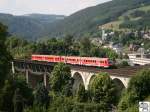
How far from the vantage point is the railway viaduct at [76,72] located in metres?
63.1

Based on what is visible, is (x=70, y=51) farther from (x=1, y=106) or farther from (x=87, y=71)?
(x=1, y=106)

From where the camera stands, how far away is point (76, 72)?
75.8 meters

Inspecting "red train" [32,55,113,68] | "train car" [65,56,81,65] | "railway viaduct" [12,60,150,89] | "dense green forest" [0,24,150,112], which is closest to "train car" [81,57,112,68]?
"red train" [32,55,113,68]

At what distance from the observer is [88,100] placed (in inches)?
2110

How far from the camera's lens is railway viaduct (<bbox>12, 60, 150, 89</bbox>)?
63.1 metres

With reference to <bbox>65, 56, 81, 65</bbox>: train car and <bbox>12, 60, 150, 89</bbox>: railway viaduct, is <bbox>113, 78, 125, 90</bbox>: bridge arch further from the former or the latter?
<bbox>65, 56, 81, 65</bbox>: train car

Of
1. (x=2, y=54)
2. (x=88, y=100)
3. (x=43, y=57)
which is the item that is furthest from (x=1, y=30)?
(x=43, y=57)

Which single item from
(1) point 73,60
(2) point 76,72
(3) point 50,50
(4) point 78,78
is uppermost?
(3) point 50,50

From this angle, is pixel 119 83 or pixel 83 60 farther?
pixel 83 60

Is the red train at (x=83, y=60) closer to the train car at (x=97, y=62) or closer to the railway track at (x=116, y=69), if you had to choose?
the train car at (x=97, y=62)

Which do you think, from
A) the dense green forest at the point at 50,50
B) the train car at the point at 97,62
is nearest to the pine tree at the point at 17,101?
the train car at the point at 97,62

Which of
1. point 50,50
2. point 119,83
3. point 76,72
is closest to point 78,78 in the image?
point 76,72

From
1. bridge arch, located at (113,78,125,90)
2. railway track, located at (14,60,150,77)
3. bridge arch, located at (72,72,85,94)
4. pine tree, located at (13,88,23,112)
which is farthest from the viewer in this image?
bridge arch, located at (72,72,85,94)

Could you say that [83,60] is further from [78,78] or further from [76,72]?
[76,72]
